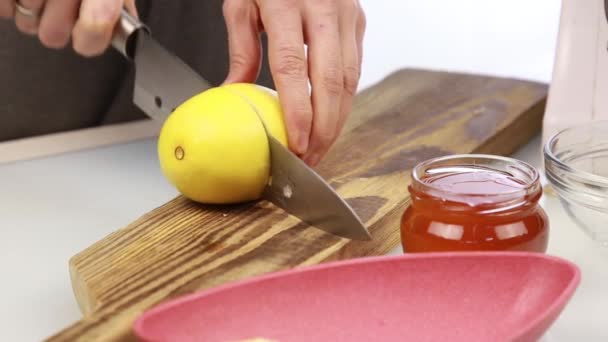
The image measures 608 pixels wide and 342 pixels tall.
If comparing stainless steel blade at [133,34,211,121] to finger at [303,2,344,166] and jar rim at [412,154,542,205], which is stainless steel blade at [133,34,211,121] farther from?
jar rim at [412,154,542,205]

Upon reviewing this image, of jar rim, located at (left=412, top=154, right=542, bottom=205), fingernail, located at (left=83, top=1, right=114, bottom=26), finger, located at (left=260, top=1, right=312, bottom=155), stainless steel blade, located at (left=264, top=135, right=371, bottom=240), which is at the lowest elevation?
stainless steel blade, located at (left=264, top=135, right=371, bottom=240)

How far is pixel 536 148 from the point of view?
4.22ft

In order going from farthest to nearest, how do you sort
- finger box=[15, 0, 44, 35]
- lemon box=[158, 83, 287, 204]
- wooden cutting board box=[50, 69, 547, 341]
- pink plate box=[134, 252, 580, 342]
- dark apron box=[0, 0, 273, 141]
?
dark apron box=[0, 0, 273, 141] < finger box=[15, 0, 44, 35] < lemon box=[158, 83, 287, 204] < wooden cutting board box=[50, 69, 547, 341] < pink plate box=[134, 252, 580, 342]

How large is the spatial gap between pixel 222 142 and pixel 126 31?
20 cm

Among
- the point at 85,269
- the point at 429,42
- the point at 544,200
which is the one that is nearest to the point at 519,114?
the point at 544,200

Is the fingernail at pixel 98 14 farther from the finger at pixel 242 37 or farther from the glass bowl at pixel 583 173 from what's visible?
the glass bowl at pixel 583 173

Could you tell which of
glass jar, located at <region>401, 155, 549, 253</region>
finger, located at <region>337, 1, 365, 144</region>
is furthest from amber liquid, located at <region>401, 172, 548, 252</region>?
finger, located at <region>337, 1, 365, 144</region>

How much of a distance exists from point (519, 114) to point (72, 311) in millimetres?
762

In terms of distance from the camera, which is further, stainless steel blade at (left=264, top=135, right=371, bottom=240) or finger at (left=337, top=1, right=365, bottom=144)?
finger at (left=337, top=1, right=365, bottom=144)

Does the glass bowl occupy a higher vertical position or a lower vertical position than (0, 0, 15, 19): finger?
lower

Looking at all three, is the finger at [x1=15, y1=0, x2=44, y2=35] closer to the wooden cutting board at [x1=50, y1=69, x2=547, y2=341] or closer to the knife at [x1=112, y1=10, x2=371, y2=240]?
the knife at [x1=112, y1=10, x2=371, y2=240]

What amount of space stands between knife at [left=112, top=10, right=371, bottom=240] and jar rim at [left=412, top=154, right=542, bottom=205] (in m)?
0.09

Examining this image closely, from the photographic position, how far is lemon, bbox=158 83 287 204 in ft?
2.92

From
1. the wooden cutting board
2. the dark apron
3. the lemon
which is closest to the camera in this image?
the wooden cutting board
